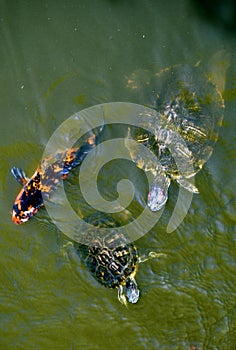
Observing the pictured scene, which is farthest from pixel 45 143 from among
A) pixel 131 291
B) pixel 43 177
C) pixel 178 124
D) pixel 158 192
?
pixel 131 291

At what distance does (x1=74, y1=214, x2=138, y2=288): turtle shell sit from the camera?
25.6ft

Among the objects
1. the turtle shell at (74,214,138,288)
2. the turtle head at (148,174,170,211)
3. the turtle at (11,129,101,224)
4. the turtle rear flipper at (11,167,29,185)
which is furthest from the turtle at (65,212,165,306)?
the turtle rear flipper at (11,167,29,185)

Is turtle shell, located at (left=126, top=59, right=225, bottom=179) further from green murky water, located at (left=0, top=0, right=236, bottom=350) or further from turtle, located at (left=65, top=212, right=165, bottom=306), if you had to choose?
turtle, located at (left=65, top=212, right=165, bottom=306)

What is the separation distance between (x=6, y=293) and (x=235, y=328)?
2.45 meters

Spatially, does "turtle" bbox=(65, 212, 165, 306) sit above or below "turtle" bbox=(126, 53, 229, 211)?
below

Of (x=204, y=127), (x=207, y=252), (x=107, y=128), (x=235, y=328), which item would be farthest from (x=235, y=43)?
(x=235, y=328)

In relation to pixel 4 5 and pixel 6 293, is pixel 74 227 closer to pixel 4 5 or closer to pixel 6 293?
pixel 6 293

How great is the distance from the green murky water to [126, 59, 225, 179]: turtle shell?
0.15 meters

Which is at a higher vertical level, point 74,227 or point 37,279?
point 74,227

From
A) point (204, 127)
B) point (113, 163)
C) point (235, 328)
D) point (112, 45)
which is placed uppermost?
point (112, 45)

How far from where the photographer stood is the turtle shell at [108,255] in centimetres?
782

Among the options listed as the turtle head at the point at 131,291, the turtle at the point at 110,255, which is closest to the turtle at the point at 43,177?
the turtle at the point at 110,255

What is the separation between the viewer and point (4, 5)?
797cm

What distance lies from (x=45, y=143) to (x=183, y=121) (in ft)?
4.83
